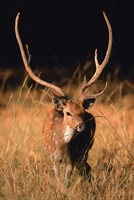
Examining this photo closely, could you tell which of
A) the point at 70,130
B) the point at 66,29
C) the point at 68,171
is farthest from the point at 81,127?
the point at 66,29

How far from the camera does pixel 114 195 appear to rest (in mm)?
6773

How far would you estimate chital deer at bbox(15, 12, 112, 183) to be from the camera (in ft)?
24.7

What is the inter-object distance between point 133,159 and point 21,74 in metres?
10.1

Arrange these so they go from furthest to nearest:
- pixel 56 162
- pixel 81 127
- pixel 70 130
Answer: pixel 56 162
pixel 70 130
pixel 81 127

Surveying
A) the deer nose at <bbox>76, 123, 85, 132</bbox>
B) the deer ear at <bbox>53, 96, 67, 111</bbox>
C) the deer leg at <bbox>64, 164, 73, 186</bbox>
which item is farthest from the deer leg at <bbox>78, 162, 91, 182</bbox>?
the deer ear at <bbox>53, 96, 67, 111</bbox>

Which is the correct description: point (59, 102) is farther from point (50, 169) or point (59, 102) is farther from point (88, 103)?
point (50, 169)

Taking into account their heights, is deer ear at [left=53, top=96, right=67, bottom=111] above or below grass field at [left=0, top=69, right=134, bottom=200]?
above

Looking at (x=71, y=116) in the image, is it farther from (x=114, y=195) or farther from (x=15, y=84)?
(x=15, y=84)

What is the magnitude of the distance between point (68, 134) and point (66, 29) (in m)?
15.3

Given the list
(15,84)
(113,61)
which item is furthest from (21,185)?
(113,61)

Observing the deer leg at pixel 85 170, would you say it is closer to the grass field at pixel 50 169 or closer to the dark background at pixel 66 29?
the grass field at pixel 50 169

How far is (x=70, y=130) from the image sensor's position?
297 inches

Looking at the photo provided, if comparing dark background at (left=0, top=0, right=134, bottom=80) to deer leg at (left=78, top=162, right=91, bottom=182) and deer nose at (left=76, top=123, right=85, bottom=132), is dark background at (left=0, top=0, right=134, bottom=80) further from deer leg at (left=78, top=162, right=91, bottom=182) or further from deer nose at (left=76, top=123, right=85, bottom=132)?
deer nose at (left=76, top=123, right=85, bottom=132)

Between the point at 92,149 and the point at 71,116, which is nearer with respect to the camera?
the point at 71,116
